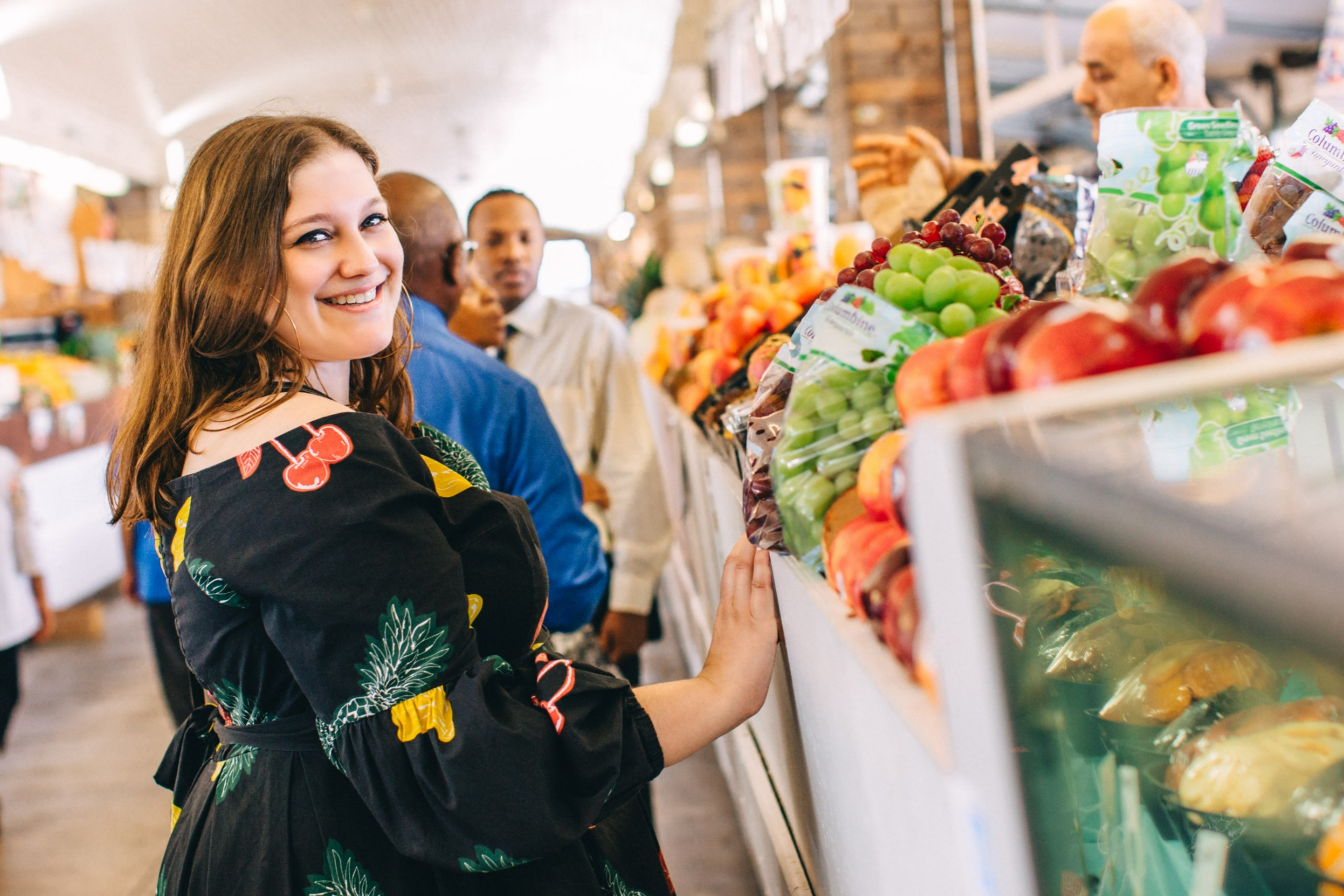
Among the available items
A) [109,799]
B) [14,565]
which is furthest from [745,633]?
[14,565]

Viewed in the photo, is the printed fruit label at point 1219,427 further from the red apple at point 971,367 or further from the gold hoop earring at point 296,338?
the gold hoop earring at point 296,338

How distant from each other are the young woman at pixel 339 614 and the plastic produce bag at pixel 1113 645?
37 centimetres

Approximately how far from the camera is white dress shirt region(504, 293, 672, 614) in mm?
2760

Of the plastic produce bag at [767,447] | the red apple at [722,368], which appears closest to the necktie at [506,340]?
the red apple at [722,368]

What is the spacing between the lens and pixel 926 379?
0.80 metres

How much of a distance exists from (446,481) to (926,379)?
2.00 ft

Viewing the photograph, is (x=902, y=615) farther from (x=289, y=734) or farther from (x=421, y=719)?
(x=289, y=734)

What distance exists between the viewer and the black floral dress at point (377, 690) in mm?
966

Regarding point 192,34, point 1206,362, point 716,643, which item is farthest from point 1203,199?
point 192,34

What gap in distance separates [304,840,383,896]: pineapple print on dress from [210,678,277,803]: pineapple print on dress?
0.14 meters

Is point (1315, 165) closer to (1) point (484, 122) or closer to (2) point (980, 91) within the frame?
(2) point (980, 91)

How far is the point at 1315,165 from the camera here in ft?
3.52

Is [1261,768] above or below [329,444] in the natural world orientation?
below

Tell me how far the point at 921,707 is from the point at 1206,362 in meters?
0.29
